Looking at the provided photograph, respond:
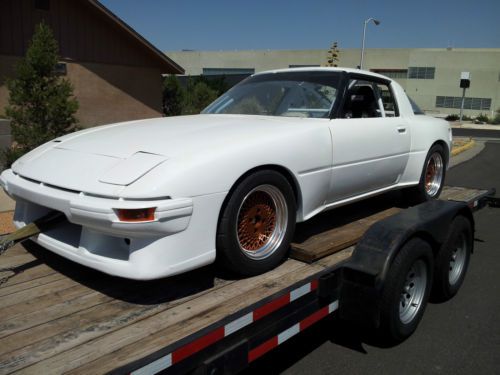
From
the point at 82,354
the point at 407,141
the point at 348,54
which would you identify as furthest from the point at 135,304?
the point at 348,54

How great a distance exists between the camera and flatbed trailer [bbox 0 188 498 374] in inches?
73.4

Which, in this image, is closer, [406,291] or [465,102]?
[406,291]

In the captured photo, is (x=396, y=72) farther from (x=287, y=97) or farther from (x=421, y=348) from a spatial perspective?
(x=421, y=348)

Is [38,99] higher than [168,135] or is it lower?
higher

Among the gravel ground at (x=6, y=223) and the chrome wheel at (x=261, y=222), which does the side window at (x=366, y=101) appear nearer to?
the chrome wheel at (x=261, y=222)

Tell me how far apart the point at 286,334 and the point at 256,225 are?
0.69 metres

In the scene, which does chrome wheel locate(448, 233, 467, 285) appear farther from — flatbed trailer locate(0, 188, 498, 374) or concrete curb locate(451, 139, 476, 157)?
concrete curb locate(451, 139, 476, 157)

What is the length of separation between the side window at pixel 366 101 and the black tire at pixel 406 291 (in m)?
1.23

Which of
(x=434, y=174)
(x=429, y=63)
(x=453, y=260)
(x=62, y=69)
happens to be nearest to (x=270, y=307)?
(x=453, y=260)

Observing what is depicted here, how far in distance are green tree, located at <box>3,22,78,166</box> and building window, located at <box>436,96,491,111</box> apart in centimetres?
5497

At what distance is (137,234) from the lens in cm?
224

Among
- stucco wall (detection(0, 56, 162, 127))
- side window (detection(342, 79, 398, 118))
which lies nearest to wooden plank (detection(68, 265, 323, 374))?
side window (detection(342, 79, 398, 118))

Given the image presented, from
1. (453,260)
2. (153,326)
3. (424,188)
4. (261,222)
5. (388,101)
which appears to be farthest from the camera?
(424,188)

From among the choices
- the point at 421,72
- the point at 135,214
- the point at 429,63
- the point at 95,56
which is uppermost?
the point at 429,63
